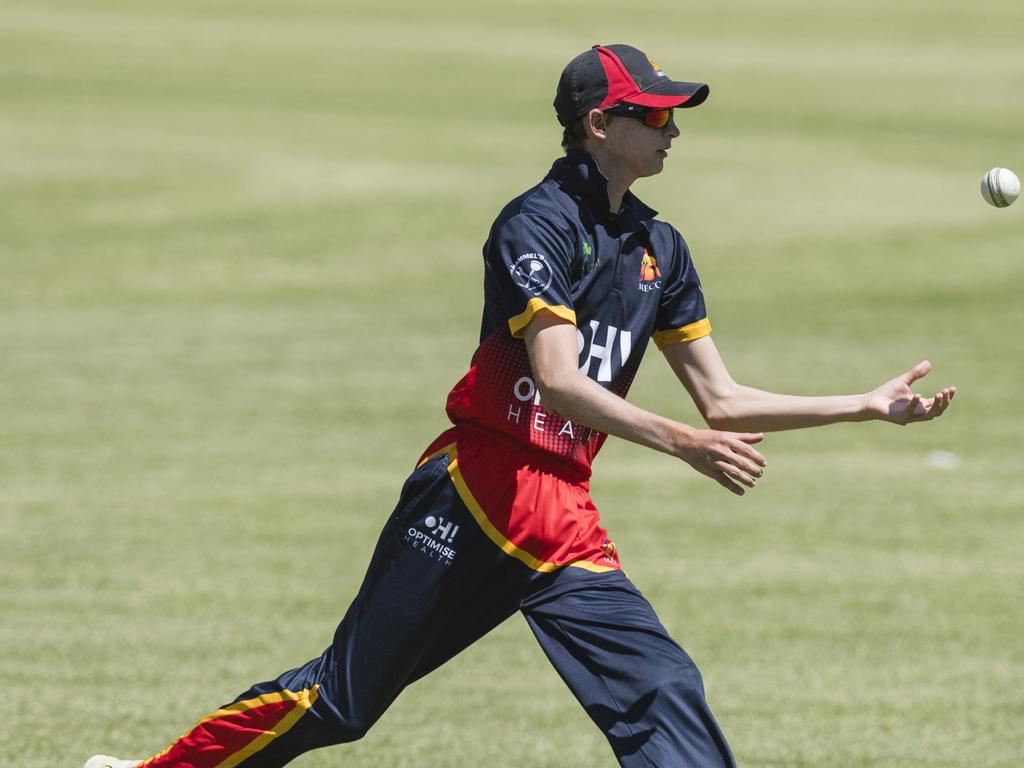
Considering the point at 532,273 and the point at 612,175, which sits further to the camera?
the point at 612,175

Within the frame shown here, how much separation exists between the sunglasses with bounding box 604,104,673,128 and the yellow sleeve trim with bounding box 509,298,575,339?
0.75 meters

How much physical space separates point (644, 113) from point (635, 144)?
0.11m

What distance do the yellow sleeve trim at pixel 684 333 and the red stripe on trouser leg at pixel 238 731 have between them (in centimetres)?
168

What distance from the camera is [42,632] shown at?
1002 centimetres

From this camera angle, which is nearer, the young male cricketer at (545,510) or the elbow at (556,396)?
the elbow at (556,396)

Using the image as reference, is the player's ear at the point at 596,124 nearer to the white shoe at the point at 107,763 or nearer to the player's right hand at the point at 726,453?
the player's right hand at the point at 726,453

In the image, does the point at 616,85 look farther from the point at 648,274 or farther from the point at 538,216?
the point at 648,274

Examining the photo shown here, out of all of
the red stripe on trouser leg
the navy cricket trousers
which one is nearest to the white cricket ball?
the navy cricket trousers

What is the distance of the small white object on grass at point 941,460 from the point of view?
598 inches

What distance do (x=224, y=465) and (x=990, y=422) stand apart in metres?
7.16

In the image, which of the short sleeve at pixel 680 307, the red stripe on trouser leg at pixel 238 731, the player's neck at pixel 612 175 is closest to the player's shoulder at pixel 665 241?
the short sleeve at pixel 680 307

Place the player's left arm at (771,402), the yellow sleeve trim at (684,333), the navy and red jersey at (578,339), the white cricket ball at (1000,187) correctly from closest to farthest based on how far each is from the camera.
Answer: the navy and red jersey at (578,339), the player's left arm at (771,402), the yellow sleeve trim at (684,333), the white cricket ball at (1000,187)

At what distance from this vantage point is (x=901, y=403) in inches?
234

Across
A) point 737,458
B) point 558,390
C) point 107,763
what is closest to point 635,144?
point 558,390
